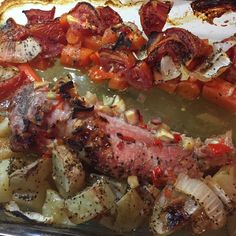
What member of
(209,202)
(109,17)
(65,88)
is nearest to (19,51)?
(109,17)

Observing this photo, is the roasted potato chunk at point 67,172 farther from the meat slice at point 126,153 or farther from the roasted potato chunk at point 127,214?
the roasted potato chunk at point 127,214

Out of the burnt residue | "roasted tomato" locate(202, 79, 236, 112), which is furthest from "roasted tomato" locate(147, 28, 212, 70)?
the burnt residue

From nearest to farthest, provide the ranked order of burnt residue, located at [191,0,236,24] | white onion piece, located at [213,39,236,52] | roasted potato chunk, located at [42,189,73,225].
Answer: roasted potato chunk, located at [42,189,73,225], white onion piece, located at [213,39,236,52], burnt residue, located at [191,0,236,24]

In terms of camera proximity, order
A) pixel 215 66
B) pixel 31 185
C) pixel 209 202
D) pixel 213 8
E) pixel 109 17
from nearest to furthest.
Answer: pixel 209 202 < pixel 31 185 < pixel 215 66 < pixel 109 17 < pixel 213 8

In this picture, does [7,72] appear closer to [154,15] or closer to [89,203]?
[154,15]

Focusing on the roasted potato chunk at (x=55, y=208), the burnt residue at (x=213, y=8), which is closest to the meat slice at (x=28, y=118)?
the roasted potato chunk at (x=55, y=208)

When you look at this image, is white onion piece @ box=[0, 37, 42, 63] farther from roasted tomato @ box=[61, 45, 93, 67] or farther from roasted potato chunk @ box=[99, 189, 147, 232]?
roasted potato chunk @ box=[99, 189, 147, 232]
